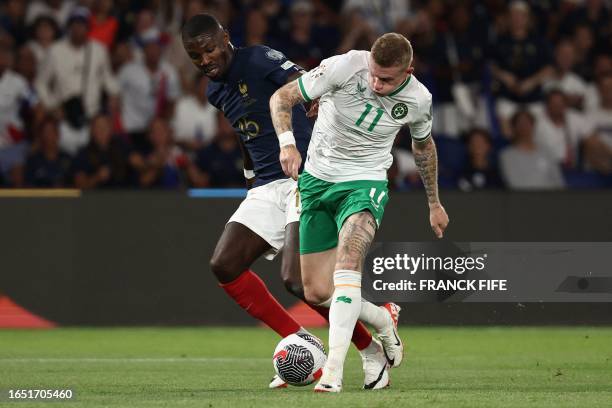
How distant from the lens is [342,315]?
291 inches

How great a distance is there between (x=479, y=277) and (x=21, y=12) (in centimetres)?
679

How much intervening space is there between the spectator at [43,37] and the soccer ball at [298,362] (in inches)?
329

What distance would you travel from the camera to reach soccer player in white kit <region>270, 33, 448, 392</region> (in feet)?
24.3

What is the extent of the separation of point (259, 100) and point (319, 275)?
1.44 m

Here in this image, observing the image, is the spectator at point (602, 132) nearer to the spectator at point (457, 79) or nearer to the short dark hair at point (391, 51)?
the spectator at point (457, 79)

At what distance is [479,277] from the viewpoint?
1310cm

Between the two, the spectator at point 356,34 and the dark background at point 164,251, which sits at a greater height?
the spectator at point 356,34

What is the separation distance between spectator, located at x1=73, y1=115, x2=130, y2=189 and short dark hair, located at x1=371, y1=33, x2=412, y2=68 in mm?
7425

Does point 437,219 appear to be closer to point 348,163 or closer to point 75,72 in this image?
point 348,163

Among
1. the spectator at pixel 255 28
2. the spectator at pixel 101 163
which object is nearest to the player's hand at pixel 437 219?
the spectator at pixel 101 163

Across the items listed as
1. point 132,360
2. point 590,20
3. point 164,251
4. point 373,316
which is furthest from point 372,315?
point 590,20

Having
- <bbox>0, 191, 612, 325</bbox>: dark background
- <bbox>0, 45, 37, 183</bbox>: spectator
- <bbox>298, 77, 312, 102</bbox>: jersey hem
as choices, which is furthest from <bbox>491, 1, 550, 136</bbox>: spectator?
<bbox>298, 77, 312, 102</bbox>: jersey hem

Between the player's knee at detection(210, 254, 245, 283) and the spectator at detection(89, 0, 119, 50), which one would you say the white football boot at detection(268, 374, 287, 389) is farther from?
the spectator at detection(89, 0, 119, 50)

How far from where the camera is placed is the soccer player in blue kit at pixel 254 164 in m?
8.62
